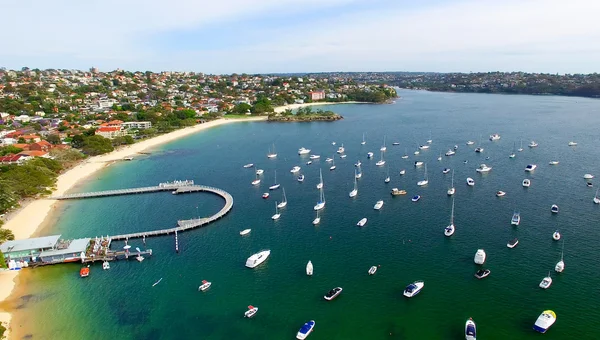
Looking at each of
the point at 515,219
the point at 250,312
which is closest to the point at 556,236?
the point at 515,219

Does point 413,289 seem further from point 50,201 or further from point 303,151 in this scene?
point 303,151

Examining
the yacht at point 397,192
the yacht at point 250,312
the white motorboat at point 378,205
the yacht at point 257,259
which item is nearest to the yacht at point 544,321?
the yacht at point 250,312

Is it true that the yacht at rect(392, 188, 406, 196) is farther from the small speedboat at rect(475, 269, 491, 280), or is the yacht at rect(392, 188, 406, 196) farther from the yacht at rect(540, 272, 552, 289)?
the yacht at rect(540, 272, 552, 289)

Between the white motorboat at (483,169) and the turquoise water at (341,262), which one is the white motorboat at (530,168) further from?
the white motorboat at (483,169)

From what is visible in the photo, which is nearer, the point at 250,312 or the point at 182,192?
the point at 250,312

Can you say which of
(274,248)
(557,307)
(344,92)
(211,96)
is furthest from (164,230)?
(344,92)

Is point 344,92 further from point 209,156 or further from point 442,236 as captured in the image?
point 442,236
